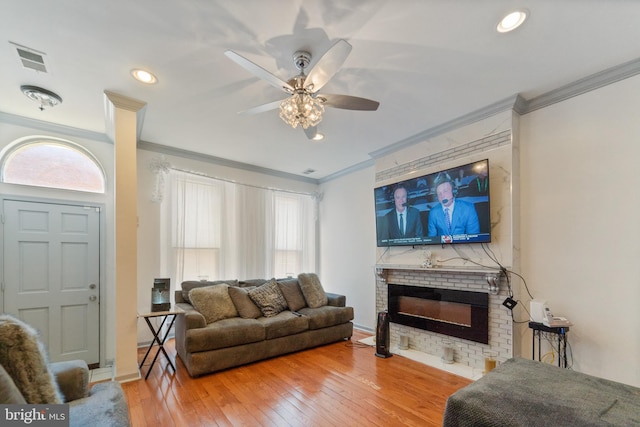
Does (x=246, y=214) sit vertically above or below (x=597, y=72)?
below

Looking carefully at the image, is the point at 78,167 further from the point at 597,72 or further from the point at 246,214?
the point at 597,72

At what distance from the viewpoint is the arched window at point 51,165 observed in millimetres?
3201

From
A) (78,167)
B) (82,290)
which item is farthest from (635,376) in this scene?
(78,167)

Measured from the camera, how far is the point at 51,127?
3.39 meters

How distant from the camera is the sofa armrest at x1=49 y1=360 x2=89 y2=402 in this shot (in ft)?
5.12

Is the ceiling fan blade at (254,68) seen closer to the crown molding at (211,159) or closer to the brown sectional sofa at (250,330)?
the brown sectional sofa at (250,330)

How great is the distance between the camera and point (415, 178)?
12.1 ft

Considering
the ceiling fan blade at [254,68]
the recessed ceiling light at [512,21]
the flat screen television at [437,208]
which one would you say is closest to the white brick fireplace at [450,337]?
the flat screen television at [437,208]

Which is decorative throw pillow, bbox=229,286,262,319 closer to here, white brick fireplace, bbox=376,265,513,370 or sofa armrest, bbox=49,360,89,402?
white brick fireplace, bbox=376,265,513,370

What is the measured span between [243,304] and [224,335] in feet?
2.33

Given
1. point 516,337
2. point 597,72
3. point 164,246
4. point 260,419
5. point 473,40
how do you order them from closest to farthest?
point 473,40 → point 260,419 → point 597,72 → point 516,337 → point 164,246

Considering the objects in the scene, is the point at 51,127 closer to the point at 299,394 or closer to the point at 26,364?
the point at 26,364

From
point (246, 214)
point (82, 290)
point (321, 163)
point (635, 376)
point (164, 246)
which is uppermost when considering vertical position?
point (321, 163)

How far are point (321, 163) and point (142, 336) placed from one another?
3.74 metres
